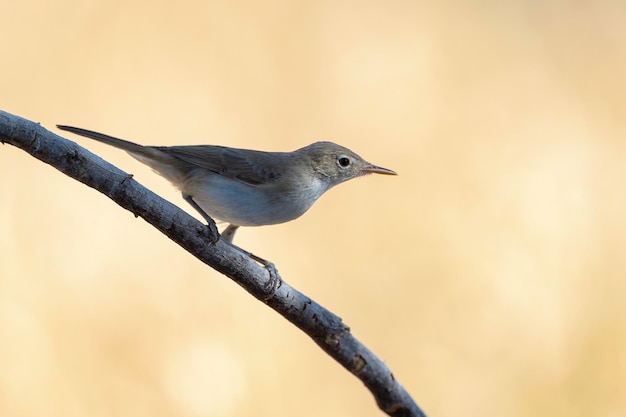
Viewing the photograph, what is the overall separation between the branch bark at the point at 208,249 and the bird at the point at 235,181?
38cm

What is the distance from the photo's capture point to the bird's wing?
3.37m

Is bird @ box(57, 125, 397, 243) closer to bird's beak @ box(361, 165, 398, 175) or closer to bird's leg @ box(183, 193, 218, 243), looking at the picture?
bird's leg @ box(183, 193, 218, 243)

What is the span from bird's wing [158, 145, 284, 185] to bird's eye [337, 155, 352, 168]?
47 cm

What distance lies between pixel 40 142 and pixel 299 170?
1660 mm

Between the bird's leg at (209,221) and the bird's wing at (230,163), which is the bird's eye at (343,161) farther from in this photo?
the bird's leg at (209,221)

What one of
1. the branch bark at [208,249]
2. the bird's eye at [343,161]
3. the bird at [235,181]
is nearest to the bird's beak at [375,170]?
the bird's eye at [343,161]

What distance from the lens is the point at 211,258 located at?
104 inches

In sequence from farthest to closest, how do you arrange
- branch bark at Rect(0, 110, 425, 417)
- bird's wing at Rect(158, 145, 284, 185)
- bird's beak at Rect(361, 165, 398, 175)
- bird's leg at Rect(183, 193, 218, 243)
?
1. bird's beak at Rect(361, 165, 398, 175)
2. bird's wing at Rect(158, 145, 284, 185)
3. bird's leg at Rect(183, 193, 218, 243)
4. branch bark at Rect(0, 110, 425, 417)

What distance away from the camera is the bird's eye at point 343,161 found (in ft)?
12.8

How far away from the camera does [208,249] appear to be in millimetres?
2611

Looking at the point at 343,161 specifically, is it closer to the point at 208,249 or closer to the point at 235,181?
the point at 235,181

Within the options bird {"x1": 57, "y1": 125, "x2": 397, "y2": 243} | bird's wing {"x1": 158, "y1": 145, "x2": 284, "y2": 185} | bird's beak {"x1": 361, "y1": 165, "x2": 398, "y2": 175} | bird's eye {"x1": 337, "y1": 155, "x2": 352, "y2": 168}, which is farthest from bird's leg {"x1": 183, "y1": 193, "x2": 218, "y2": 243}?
bird's beak {"x1": 361, "y1": 165, "x2": 398, "y2": 175}

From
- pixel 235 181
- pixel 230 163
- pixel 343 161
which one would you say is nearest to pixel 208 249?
pixel 235 181

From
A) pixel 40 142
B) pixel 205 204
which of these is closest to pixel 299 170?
pixel 205 204
